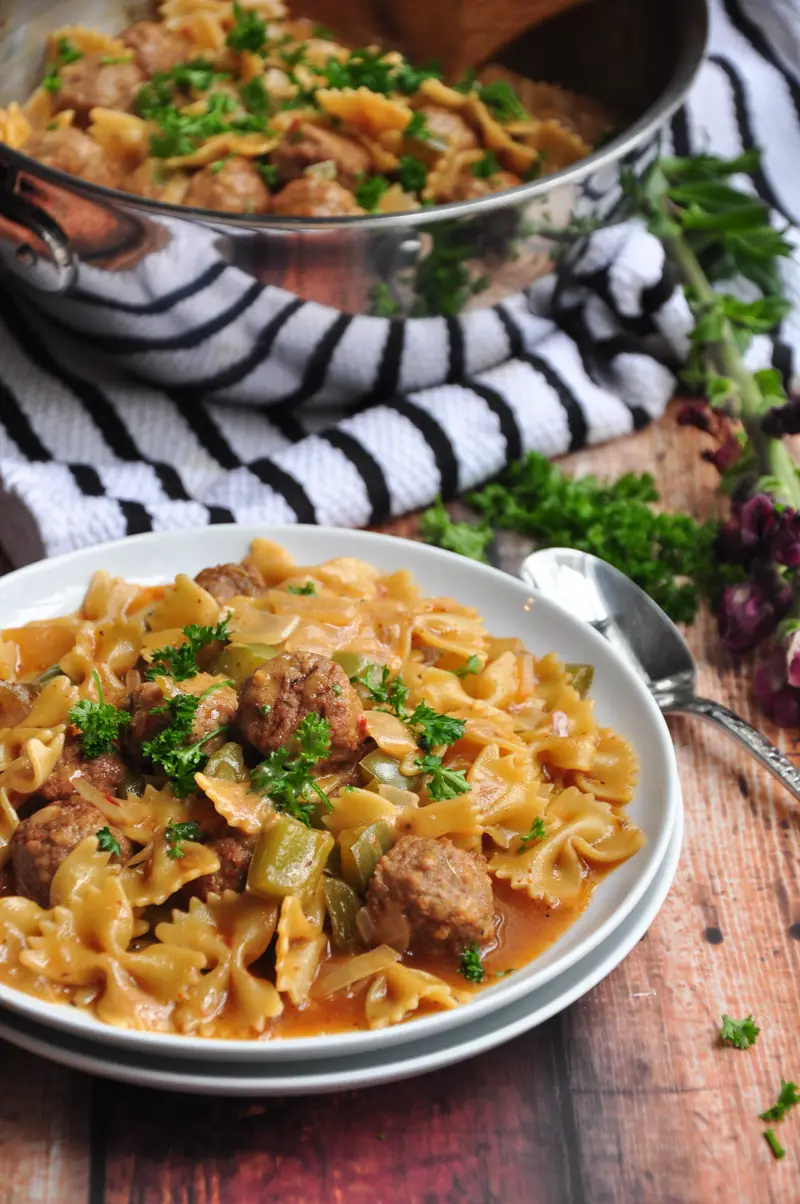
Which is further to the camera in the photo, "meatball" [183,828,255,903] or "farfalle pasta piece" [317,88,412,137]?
"farfalle pasta piece" [317,88,412,137]

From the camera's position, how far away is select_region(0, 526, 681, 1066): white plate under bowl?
11.0 ft

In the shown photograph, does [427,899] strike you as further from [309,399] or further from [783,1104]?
[309,399]

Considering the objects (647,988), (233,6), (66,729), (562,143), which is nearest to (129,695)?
(66,729)

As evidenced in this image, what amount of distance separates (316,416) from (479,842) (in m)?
3.00

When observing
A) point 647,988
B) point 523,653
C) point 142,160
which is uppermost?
point 142,160

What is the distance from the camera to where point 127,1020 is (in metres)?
3.41

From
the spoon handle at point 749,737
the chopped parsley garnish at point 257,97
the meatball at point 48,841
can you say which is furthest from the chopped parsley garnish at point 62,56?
the spoon handle at point 749,737

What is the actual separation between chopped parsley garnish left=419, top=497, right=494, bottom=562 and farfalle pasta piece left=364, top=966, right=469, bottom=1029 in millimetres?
2439

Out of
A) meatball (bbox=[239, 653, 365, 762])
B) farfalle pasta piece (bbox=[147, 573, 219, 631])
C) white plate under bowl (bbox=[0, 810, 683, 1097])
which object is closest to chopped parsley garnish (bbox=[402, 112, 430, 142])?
farfalle pasta piece (bbox=[147, 573, 219, 631])

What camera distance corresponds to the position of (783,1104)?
381 cm

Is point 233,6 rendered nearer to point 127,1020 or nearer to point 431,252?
point 431,252

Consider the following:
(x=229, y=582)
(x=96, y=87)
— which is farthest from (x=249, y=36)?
(x=229, y=582)

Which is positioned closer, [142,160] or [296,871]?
[296,871]

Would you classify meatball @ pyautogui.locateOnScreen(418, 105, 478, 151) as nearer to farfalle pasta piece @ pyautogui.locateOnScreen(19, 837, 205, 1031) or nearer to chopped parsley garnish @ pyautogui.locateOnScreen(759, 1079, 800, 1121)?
farfalle pasta piece @ pyautogui.locateOnScreen(19, 837, 205, 1031)
